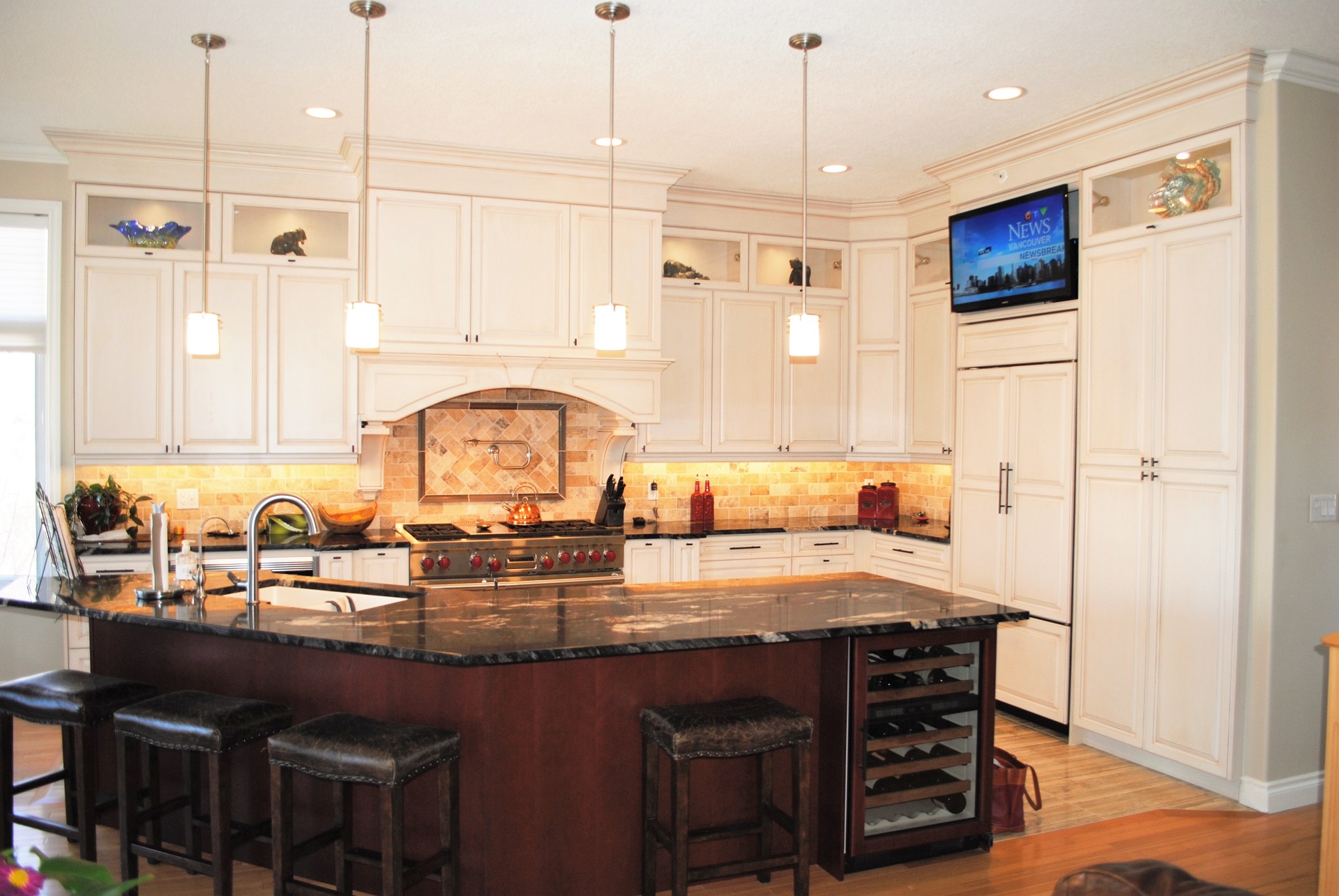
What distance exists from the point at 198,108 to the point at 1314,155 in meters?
4.88

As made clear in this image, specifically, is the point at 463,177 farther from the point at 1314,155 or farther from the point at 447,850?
the point at 1314,155

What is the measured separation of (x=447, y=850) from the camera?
258 cm

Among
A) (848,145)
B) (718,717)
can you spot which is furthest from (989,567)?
(718,717)

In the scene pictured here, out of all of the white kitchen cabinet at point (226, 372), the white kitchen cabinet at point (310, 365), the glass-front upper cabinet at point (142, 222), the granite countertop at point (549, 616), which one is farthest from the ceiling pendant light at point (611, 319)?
the glass-front upper cabinet at point (142, 222)

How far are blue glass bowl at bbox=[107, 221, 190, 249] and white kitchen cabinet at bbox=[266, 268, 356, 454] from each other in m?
0.51

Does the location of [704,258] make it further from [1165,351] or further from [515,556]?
[1165,351]

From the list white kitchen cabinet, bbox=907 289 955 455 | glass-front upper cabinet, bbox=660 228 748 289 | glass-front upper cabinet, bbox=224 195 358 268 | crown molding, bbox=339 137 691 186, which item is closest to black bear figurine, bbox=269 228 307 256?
glass-front upper cabinet, bbox=224 195 358 268

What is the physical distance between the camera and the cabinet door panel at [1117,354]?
13.6 ft

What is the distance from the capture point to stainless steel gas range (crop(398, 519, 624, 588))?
493 cm

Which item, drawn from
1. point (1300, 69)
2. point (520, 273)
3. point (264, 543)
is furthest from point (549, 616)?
point (1300, 69)

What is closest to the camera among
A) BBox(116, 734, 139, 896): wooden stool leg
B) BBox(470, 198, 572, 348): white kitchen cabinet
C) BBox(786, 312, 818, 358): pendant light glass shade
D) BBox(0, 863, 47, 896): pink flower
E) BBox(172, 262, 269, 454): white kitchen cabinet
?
BBox(0, 863, 47, 896): pink flower

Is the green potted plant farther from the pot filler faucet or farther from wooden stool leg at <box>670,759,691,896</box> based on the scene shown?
wooden stool leg at <box>670,759,691,896</box>

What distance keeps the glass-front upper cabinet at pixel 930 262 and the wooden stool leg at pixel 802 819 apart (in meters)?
3.69

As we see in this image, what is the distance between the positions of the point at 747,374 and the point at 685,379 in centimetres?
43
